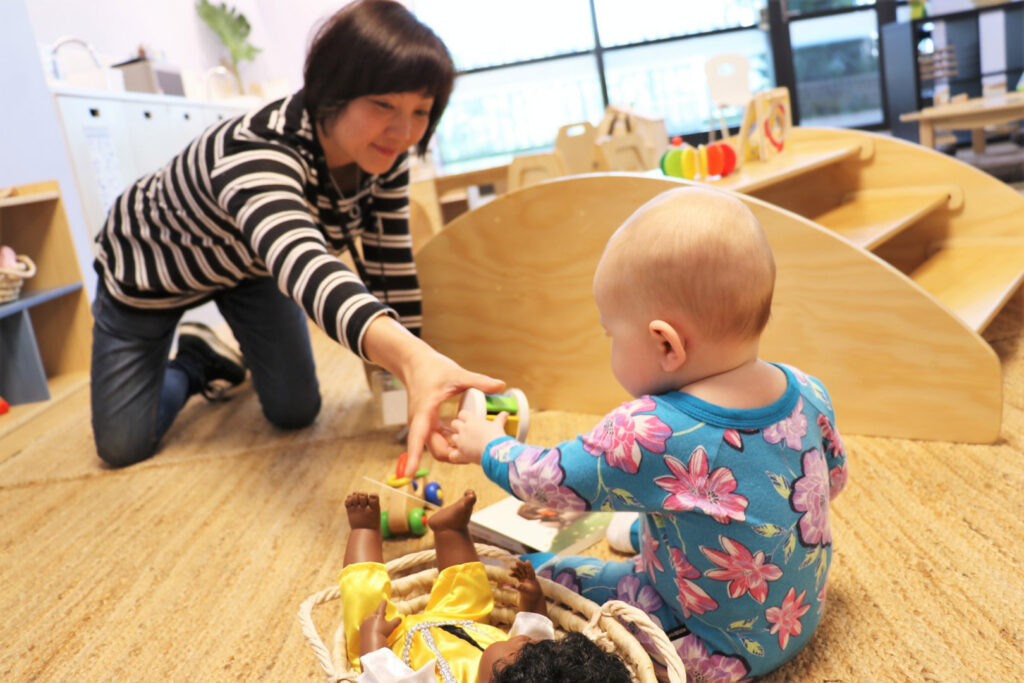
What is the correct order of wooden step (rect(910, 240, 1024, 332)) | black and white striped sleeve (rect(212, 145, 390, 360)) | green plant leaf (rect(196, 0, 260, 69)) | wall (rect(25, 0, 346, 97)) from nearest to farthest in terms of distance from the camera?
black and white striped sleeve (rect(212, 145, 390, 360)) < wooden step (rect(910, 240, 1024, 332)) < wall (rect(25, 0, 346, 97)) < green plant leaf (rect(196, 0, 260, 69))

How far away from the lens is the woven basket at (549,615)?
2.04 ft

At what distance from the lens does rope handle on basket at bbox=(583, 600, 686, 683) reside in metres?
0.61

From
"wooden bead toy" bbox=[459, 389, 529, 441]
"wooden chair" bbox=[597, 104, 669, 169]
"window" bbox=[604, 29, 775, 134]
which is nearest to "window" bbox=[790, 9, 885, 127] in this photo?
"window" bbox=[604, 29, 775, 134]

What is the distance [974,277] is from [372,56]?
1142 mm

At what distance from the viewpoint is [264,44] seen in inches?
166

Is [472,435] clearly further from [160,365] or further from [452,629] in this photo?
[160,365]

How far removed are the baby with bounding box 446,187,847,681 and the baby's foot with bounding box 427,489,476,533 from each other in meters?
0.09

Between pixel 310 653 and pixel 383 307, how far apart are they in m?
0.39

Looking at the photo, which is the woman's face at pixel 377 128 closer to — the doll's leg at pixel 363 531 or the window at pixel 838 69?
the doll's leg at pixel 363 531

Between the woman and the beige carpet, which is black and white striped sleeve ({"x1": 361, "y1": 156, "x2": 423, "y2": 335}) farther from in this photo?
the beige carpet

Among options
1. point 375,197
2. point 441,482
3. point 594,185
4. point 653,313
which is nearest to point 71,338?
point 375,197

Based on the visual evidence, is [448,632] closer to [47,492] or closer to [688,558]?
[688,558]

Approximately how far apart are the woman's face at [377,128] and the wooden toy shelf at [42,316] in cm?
114

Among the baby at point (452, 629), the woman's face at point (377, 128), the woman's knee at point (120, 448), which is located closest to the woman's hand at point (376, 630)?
the baby at point (452, 629)
